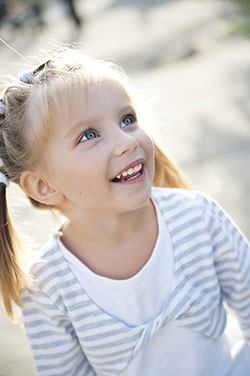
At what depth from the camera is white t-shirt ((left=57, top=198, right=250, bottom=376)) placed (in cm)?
158

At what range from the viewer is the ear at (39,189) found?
158 centimetres

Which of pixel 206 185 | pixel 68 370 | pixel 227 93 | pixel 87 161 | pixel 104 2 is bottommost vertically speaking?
pixel 104 2

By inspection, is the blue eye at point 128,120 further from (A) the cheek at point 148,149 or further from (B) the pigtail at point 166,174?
(B) the pigtail at point 166,174

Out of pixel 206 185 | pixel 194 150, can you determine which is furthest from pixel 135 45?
pixel 206 185

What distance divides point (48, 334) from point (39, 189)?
1.36ft

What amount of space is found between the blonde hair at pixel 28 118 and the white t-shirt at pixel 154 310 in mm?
167

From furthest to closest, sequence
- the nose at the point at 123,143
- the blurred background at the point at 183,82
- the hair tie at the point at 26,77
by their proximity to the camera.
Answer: the blurred background at the point at 183,82
the hair tie at the point at 26,77
the nose at the point at 123,143

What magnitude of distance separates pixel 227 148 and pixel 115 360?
2151 mm

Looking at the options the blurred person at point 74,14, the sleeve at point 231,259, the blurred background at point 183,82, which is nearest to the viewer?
the sleeve at point 231,259

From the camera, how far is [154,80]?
5.25 meters

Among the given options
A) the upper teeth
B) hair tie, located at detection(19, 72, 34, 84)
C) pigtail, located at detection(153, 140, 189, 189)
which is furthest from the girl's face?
pigtail, located at detection(153, 140, 189, 189)

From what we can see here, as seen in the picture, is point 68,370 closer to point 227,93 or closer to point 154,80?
point 227,93

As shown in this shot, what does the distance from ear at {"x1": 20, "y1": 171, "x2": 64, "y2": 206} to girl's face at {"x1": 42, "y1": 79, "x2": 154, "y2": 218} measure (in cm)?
9

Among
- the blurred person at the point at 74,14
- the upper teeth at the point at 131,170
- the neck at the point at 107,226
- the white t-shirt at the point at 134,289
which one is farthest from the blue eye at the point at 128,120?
the blurred person at the point at 74,14
